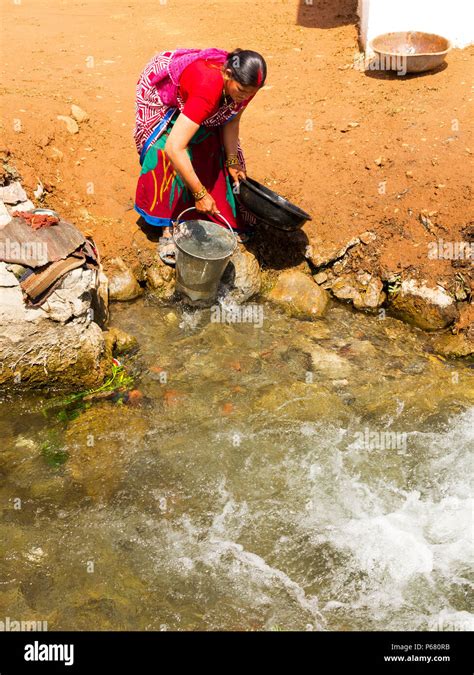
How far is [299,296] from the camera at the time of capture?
5488mm

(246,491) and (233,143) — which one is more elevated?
(233,143)

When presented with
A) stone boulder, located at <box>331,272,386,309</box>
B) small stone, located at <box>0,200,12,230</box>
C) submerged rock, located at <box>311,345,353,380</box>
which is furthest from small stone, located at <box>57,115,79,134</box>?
submerged rock, located at <box>311,345,353,380</box>

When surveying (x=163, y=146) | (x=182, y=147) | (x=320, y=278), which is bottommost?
(x=320, y=278)

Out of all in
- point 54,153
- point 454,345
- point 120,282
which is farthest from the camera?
point 54,153

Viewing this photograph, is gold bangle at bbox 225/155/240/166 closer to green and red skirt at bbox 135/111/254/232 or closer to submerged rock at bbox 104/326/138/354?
green and red skirt at bbox 135/111/254/232

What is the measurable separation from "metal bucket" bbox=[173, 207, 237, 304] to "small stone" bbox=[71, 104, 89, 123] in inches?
70.2

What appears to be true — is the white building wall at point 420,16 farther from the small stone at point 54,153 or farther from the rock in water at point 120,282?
the rock in water at point 120,282

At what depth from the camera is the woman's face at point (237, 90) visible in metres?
4.24

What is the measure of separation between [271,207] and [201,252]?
569 millimetres

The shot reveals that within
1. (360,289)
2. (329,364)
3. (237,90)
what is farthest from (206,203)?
(360,289)

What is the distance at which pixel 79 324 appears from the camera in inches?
178

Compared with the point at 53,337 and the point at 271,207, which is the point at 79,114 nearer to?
the point at 271,207

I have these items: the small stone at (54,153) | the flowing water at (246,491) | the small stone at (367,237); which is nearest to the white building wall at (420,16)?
the small stone at (367,237)

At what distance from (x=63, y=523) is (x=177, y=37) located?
243 inches
